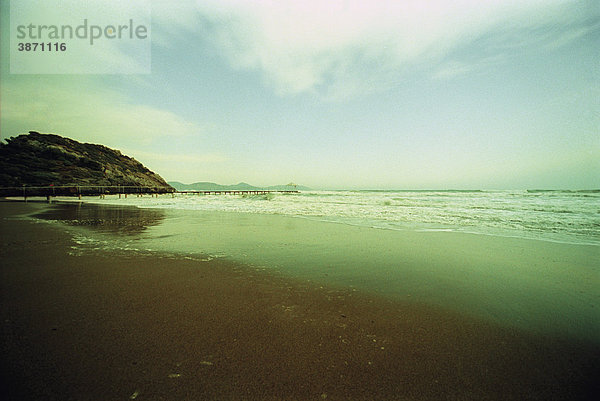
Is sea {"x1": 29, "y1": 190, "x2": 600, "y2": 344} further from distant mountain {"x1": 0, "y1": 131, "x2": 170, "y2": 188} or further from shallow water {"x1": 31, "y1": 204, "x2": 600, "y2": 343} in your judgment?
distant mountain {"x1": 0, "y1": 131, "x2": 170, "y2": 188}

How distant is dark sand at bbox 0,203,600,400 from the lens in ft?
5.38

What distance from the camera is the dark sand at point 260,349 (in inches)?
64.6

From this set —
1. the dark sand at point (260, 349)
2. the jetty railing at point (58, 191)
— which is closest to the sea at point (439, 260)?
the dark sand at point (260, 349)

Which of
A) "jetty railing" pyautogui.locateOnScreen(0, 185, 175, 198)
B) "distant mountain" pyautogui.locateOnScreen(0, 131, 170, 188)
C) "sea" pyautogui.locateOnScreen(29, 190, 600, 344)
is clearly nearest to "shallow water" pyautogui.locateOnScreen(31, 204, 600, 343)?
"sea" pyautogui.locateOnScreen(29, 190, 600, 344)

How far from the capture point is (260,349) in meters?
2.05

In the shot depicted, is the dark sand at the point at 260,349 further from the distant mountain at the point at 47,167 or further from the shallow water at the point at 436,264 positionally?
the distant mountain at the point at 47,167

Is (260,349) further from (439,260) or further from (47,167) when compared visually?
(47,167)

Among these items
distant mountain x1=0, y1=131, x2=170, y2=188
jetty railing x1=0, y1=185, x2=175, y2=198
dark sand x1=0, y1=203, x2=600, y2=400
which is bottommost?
dark sand x1=0, y1=203, x2=600, y2=400

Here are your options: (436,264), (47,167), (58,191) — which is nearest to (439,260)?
(436,264)

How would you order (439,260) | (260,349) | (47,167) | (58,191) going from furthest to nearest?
1. (47,167)
2. (58,191)
3. (439,260)
4. (260,349)

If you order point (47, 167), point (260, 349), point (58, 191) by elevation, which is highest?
point (47, 167)

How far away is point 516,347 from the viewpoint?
217cm

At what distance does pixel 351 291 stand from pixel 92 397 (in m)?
2.76

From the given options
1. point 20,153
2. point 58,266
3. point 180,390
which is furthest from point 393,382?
point 20,153
